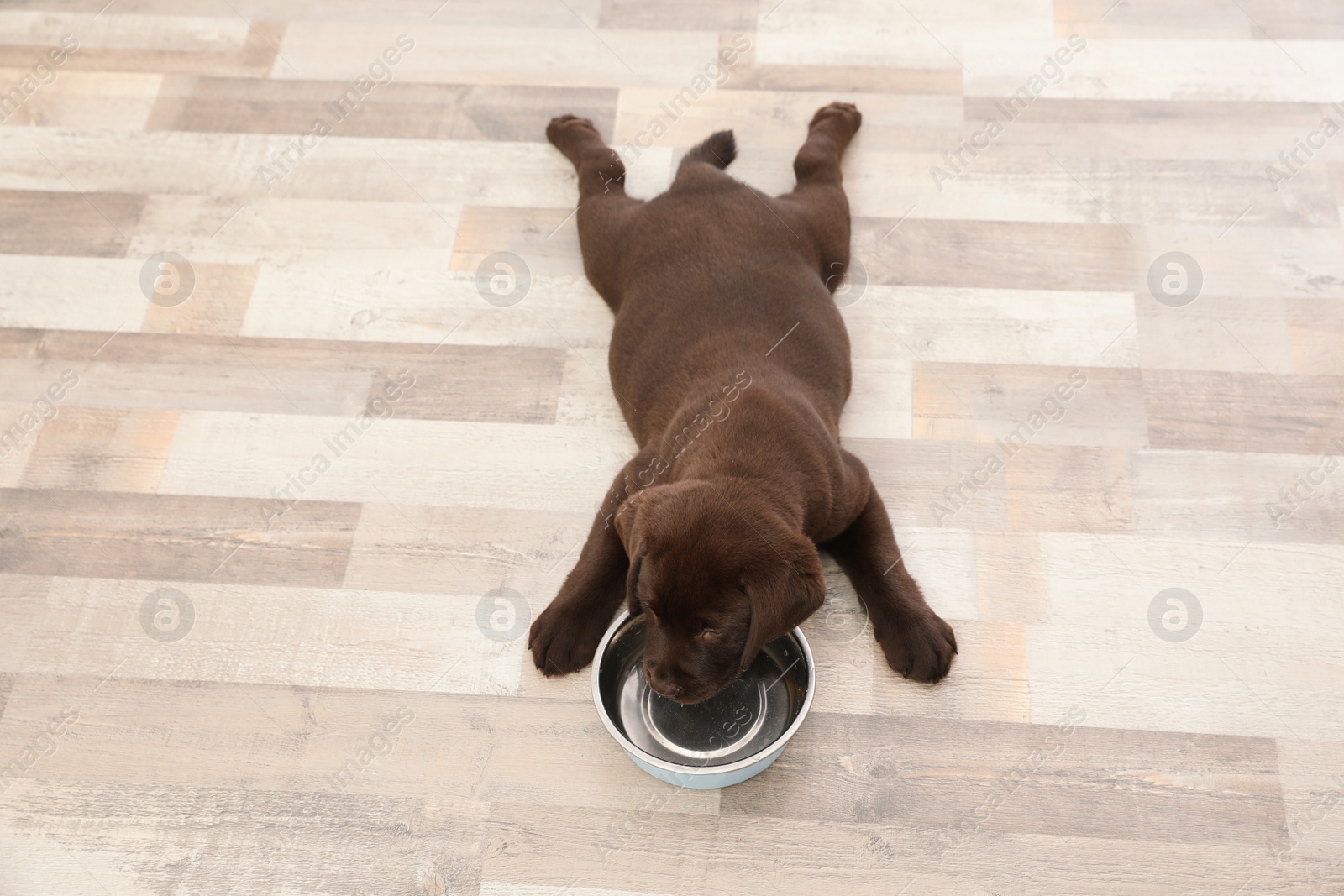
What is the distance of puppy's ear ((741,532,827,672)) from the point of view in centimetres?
188

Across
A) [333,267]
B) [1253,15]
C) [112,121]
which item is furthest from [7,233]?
[1253,15]

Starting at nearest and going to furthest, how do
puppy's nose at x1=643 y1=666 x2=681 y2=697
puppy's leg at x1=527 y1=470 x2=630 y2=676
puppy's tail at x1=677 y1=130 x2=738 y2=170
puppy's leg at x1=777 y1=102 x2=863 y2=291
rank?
puppy's nose at x1=643 y1=666 x2=681 y2=697 → puppy's leg at x1=527 y1=470 x2=630 y2=676 → puppy's leg at x1=777 y1=102 x2=863 y2=291 → puppy's tail at x1=677 y1=130 x2=738 y2=170

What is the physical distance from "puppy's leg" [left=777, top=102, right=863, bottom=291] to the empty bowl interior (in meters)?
1.20

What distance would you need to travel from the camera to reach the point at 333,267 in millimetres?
3318

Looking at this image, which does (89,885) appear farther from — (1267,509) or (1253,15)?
(1253,15)

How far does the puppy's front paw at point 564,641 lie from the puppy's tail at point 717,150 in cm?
151

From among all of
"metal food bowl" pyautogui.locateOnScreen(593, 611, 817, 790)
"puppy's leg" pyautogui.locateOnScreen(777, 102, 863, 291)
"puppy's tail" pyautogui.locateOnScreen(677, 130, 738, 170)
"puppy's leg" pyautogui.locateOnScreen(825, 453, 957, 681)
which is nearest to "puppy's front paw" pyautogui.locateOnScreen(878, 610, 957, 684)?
"puppy's leg" pyautogui.locateOnScreen(825, 453, 957, 681)

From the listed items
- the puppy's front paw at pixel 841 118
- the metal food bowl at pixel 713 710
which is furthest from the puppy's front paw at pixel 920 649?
the puppy's front paw at pixel 841 118

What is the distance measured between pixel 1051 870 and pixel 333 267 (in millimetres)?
2760

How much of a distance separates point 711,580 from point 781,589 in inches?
5.4

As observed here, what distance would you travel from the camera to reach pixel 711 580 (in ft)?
6.17

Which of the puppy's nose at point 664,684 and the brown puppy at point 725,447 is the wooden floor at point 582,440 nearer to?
the brown puppy at point 725,447

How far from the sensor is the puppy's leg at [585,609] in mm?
2531

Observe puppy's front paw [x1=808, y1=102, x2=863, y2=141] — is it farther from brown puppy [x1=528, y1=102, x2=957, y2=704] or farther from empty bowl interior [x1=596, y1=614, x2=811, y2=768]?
empty bowl interior [x1=596, y1=614, x2=811, y2=768]
